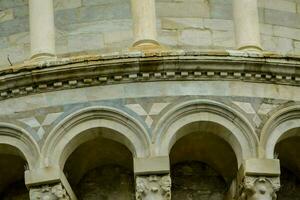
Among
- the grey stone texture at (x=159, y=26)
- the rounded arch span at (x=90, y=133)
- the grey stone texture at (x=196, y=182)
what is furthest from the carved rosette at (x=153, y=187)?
the grey stone texture at (x=159, y=26)

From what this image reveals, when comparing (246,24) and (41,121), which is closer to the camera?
(41,121)

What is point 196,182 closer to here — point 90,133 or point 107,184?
point 107,184

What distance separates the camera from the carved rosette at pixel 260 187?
27.4 m

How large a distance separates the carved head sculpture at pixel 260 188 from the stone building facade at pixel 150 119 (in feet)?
0.04

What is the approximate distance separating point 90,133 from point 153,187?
1.02 m

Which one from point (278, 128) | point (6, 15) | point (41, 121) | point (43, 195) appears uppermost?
point (6, 15)

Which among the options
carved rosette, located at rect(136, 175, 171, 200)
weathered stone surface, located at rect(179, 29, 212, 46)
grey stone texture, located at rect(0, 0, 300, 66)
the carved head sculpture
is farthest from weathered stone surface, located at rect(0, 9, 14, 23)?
the carved head sculpture

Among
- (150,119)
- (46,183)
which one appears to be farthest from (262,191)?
(46,183)

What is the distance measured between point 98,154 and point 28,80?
1177 mm

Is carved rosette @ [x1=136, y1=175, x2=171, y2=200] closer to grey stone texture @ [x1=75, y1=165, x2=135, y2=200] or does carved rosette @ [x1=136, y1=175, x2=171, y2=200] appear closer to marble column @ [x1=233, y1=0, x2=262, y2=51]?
grey stone texture @ [x1=75, y1=165, x2=135, y2=200]

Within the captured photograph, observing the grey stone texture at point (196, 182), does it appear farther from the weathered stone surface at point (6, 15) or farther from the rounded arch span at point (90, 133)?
the weathered stone surface at point (6, 15)

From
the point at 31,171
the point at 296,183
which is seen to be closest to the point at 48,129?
the point at 31,171

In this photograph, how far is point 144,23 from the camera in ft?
93.4

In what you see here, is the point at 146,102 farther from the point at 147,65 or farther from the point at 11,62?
the point at 11,62
